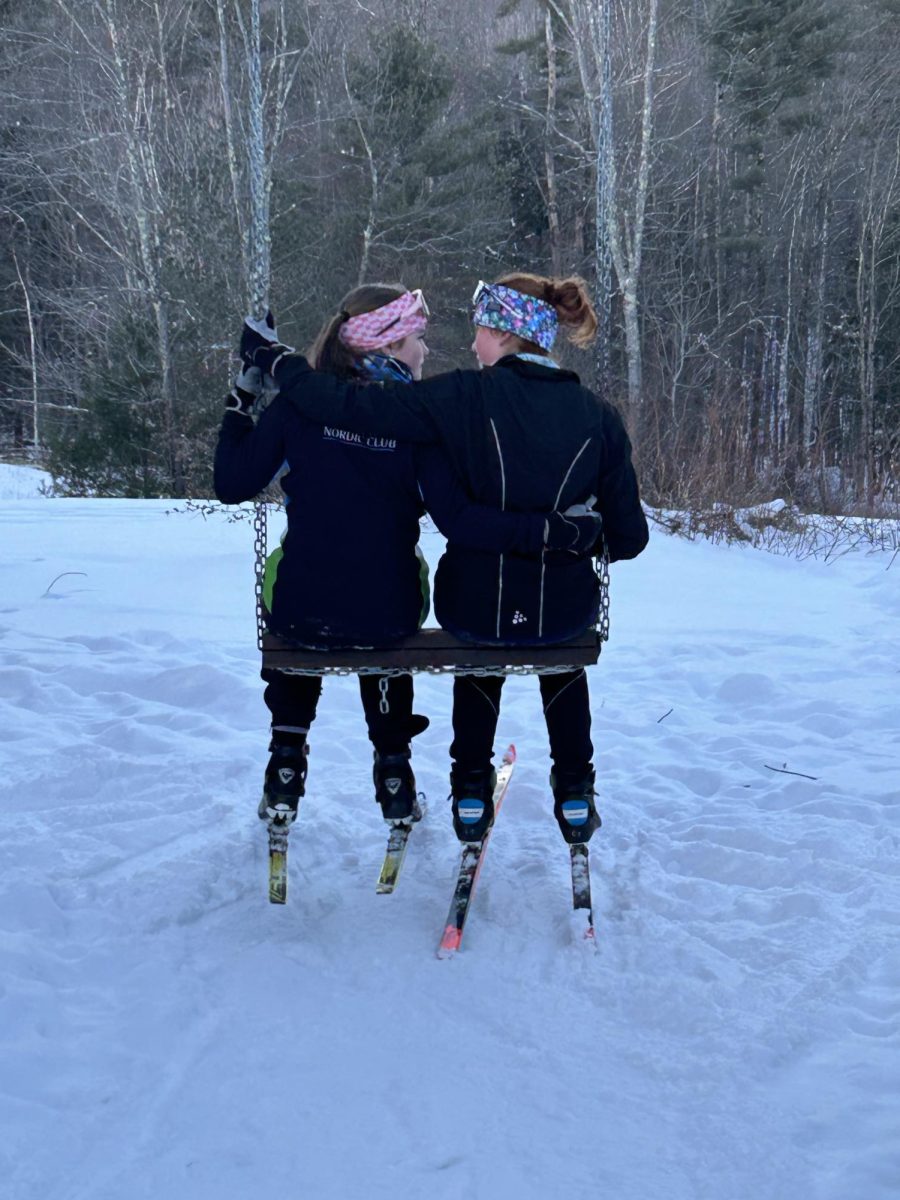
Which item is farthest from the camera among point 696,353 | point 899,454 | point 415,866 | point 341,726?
point 696,353

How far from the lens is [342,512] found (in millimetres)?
2979

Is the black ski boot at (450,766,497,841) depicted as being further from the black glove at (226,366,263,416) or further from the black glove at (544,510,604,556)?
the black glove at (226,366,263,416)

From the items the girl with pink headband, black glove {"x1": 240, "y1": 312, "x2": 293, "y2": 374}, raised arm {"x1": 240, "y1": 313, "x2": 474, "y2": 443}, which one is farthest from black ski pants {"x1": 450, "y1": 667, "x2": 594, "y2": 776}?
black glove {"x1": 240, "y1": 312, "x2": 293, "y2": 374}

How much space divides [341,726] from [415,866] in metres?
1.59

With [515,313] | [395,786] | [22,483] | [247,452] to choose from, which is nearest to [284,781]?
[395,786]

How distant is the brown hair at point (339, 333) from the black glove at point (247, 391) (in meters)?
0.18

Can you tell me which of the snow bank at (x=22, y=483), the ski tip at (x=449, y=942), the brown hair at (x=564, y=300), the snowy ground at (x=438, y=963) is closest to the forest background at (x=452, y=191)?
the snow bank at (x=22, y=483)

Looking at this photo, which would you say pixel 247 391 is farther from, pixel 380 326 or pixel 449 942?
pixel 449 942

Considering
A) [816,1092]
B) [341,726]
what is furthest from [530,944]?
[341,726]

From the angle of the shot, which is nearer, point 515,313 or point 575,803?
point 515,313

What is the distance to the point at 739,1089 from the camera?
2428 mm

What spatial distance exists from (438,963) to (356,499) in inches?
48.3

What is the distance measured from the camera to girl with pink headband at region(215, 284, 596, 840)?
9.63 feet

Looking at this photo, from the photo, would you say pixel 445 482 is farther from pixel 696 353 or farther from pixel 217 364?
pixel 696 353
